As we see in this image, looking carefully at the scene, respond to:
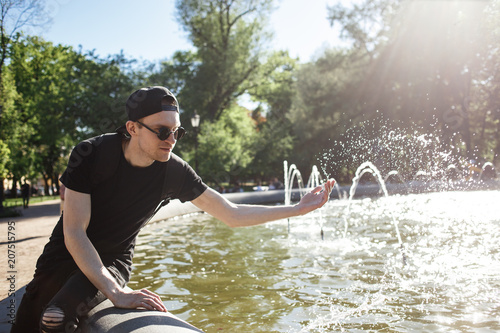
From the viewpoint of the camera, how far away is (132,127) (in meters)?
2.71

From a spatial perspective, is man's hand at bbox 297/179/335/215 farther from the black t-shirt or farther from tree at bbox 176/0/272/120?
tree at bbox 176/0/272/120

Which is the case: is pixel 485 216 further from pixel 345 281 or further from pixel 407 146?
pixel 407 146

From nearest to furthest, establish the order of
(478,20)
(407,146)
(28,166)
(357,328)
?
(357,328)
(407,146)
(478,20)
(28,166)

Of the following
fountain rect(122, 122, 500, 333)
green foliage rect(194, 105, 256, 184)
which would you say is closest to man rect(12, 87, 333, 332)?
fountain rect(122, 122, 500, 333)

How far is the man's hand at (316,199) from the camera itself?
295cm

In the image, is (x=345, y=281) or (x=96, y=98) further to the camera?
(x=96, y=98)

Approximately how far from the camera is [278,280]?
5.41 meters

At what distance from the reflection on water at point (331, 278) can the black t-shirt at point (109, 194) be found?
142cm

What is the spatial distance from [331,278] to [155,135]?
354cm

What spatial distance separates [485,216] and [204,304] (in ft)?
29.6

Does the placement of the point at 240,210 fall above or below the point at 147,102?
below

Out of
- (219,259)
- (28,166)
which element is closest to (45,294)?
(219,259)

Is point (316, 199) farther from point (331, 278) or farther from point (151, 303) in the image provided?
point (331, 278)

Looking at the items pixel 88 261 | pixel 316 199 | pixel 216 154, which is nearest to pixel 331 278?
pixel 316 199
